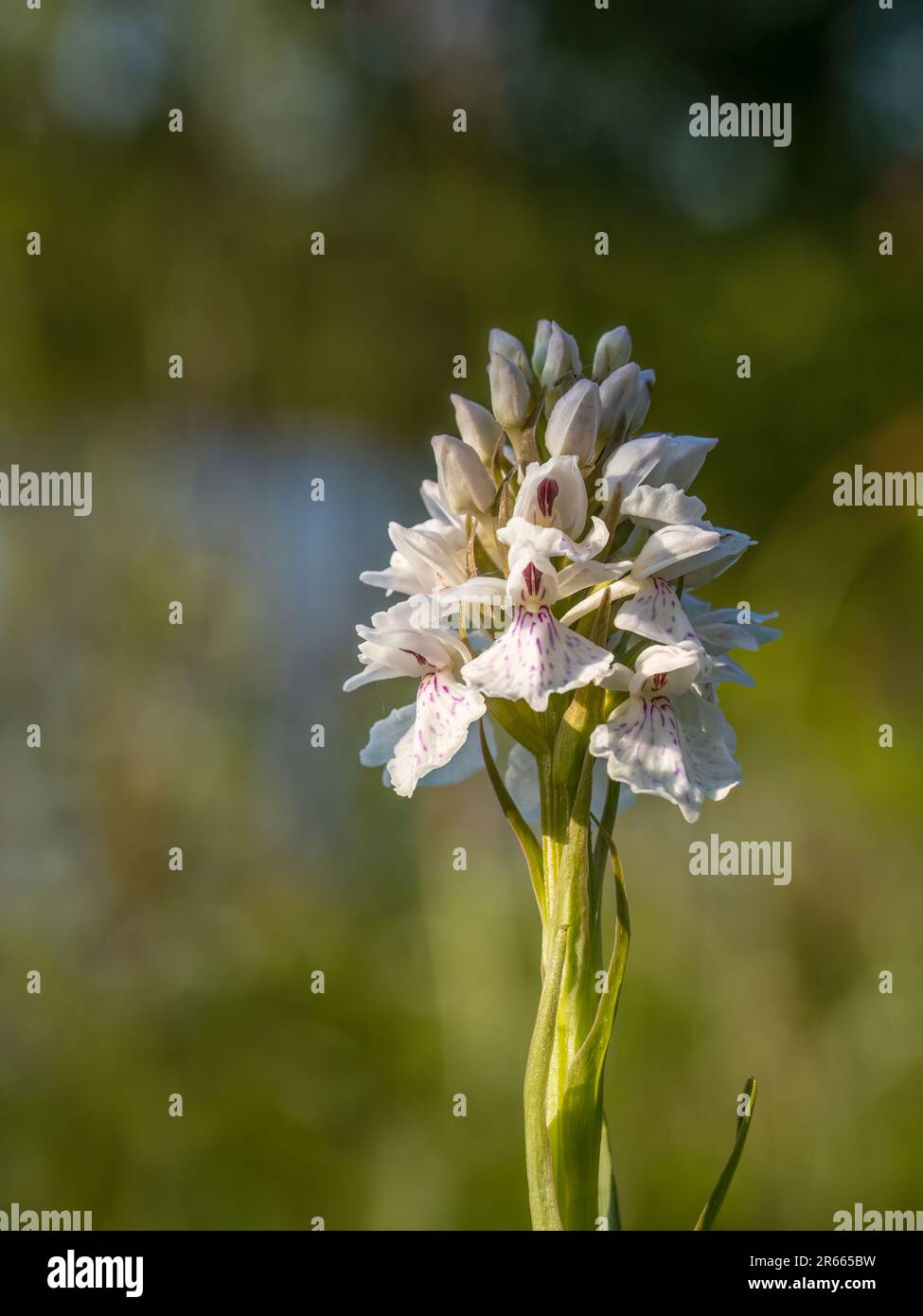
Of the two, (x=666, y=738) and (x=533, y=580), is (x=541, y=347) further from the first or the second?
(x=666, y=738)

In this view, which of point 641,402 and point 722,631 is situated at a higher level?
point 641,402

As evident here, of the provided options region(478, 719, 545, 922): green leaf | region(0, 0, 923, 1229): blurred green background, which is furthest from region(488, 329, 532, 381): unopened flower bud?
region(0, 0, 923, 1229): blurred green background

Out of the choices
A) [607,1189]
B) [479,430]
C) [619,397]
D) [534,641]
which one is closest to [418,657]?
[534,641]

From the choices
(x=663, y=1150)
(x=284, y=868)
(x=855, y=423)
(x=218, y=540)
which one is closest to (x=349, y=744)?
(x=284, y=868)

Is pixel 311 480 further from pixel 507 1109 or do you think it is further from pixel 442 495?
pixel 442 495

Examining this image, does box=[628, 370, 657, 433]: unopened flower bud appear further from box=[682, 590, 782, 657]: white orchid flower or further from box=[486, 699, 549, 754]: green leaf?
box=[486, 699, 549, 754]: green leaf

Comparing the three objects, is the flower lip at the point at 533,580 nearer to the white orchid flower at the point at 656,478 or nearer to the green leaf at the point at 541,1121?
the white orchid flower at the point at 656,478

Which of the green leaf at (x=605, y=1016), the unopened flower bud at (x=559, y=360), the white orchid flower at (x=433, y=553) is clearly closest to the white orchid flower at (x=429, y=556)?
the white orchid flower at (x=433, y=553)
